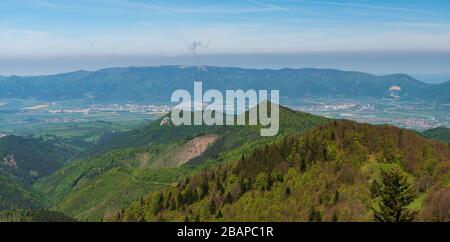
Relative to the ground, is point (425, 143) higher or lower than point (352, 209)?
higher

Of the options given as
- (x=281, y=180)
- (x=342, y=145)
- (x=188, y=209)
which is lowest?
(x=188, y=209)
